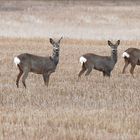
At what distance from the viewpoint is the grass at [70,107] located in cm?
1053

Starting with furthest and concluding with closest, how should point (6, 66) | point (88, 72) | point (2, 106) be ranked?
point (6, 66) < point (88, 72) < point (2, 106)

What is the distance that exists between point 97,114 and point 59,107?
1.25m

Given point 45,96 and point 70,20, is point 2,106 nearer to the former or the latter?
point 45,96

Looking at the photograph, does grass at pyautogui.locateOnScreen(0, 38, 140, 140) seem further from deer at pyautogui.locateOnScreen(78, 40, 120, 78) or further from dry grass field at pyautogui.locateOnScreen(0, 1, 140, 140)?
deer at pyautogui.locateOnScreen(78, 40, 120, 78)

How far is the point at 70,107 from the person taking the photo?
43.3ft

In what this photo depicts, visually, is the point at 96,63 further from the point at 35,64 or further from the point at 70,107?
the point at 70,107

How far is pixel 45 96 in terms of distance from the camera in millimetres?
14781

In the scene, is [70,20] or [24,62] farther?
[70,20]

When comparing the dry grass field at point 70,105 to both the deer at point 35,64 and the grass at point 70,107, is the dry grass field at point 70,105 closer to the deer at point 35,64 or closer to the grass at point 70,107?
the grass at point 70,107

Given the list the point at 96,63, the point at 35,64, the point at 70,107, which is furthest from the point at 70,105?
the point at 96,63

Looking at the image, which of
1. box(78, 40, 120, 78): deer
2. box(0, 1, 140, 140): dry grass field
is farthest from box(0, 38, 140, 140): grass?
box(78, 40, 120, 78): deer

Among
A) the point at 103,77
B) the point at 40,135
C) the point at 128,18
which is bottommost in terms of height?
the point at 128,18

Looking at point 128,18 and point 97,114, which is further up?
point 97,114

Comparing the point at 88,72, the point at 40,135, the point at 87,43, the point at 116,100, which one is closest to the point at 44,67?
the point at 88,72
